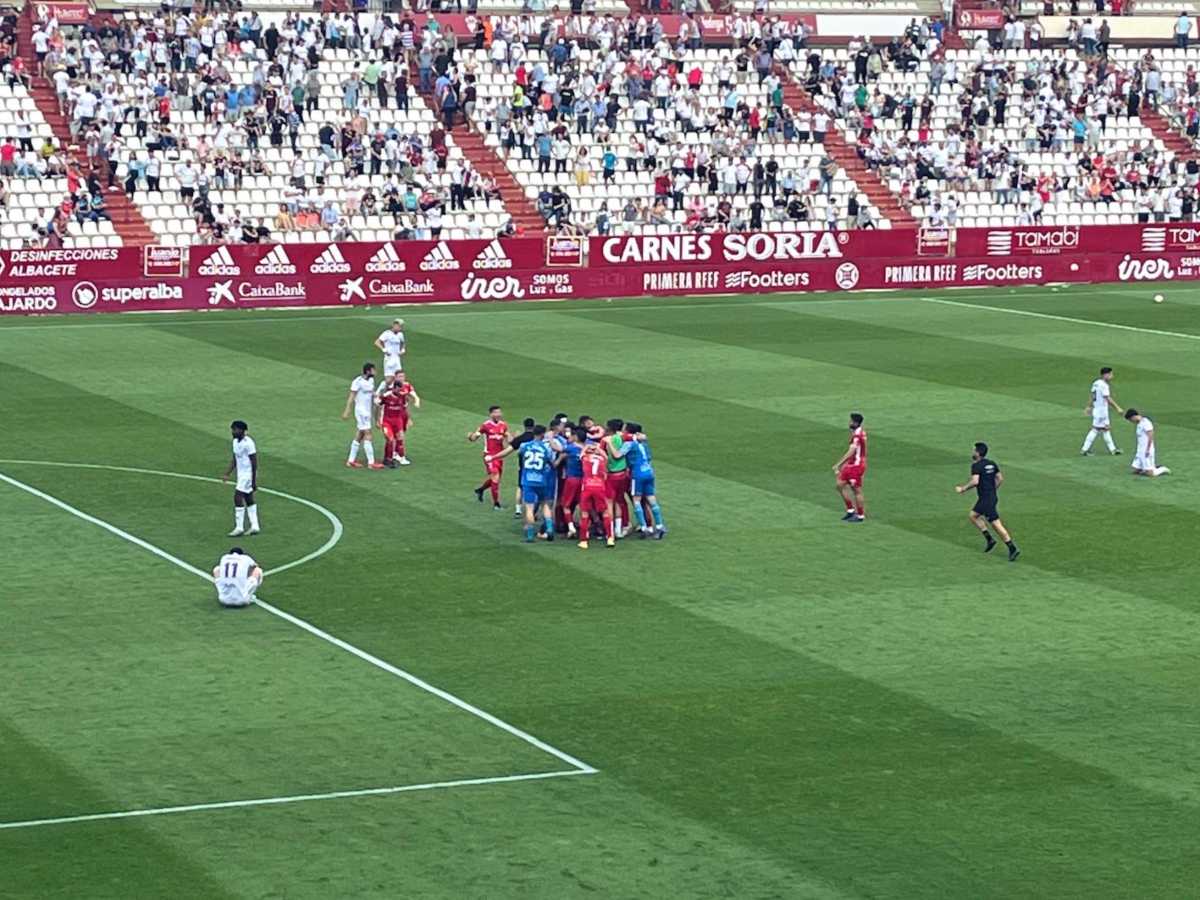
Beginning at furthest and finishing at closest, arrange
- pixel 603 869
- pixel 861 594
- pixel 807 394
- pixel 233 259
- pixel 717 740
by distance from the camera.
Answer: pixel 233 259
pixel 807 394
pixel 861 594
pixel 717 740
pixel 603 869

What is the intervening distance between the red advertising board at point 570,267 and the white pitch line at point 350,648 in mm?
23539

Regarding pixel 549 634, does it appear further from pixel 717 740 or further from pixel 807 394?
pixel 807 394

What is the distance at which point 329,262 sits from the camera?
198 ft

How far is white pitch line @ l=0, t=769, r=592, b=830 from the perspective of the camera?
19.4m

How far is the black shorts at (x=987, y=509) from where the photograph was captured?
3044 centimetres

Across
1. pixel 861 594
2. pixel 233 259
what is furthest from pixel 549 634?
pixel 233 259

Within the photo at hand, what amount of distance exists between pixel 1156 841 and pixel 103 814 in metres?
8.87

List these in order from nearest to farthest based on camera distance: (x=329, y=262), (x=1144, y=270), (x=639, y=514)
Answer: (x=639, y=514), (x=329, y=262), (x=1144, y=270)

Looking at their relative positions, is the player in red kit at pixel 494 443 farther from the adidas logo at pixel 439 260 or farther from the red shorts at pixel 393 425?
the adidas logo at pixel 439 260

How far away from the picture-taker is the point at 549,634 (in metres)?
25.9

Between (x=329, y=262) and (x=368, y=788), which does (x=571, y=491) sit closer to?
(x=368, y=788)

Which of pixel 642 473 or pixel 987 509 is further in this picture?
pixel 642 473

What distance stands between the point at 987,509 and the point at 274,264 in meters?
32.7

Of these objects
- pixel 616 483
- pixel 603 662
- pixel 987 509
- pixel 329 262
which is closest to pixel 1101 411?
pixel 987 509
